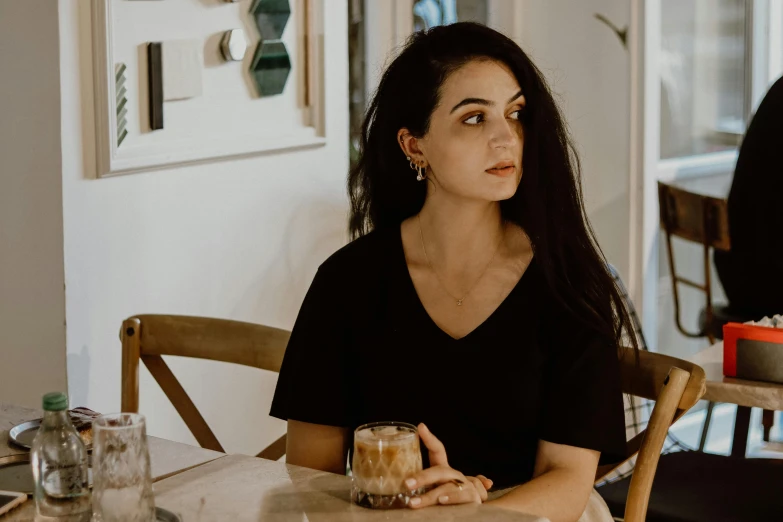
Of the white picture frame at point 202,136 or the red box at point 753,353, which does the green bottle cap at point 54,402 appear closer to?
the white picture frame at point 202,136

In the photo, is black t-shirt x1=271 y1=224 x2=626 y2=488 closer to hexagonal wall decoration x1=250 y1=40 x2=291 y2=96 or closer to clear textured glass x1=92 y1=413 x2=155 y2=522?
clear textured glass x1=92 y1=413 x2=155 y2=522

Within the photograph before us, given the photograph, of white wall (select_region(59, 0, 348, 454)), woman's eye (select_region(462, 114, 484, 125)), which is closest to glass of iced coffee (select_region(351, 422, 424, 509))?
woman's eye (select_region(462, 114, 484, 125))

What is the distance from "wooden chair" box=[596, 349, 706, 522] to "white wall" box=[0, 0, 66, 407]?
121 cm

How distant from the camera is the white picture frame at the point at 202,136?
2.33 meters

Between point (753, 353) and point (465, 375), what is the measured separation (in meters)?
0.66

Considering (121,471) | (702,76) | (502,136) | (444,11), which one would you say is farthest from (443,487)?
(702,76)

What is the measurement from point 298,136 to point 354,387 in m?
Result: 1.17

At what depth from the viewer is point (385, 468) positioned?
1362 millimetres

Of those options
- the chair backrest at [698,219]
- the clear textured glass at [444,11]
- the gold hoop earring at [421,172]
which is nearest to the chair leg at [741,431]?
the chair backrest at [698,219]

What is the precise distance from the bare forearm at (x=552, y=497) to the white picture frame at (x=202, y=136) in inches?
46.6

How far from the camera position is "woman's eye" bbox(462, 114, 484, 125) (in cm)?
183

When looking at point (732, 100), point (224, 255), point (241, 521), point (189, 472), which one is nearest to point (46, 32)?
point (224, 255)

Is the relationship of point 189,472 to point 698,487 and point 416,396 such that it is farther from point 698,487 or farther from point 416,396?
point 698,487

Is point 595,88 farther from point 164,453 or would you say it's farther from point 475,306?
point 164,453
